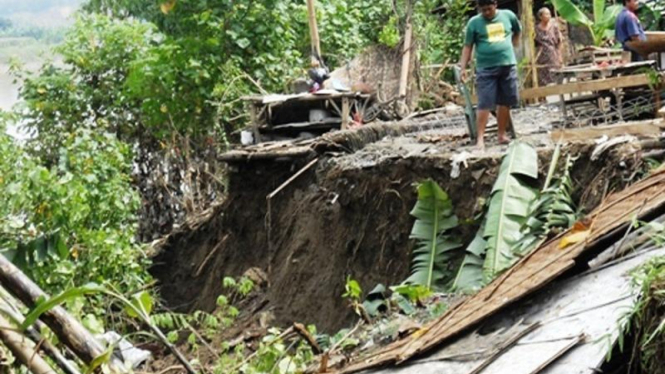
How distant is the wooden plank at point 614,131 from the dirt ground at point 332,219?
0.14 metres

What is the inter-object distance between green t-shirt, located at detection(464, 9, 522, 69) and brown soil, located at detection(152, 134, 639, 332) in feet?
3.58

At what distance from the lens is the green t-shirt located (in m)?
10.4

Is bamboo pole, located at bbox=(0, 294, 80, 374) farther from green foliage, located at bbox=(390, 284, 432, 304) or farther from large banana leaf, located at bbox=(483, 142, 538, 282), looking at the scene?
large banana leaf, located at bbox=(483, 142, 538, 282)

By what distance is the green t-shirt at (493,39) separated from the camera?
34.1ft

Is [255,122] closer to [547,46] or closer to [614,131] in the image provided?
[547,46]

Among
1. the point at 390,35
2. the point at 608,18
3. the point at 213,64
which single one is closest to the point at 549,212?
the point at 213,64

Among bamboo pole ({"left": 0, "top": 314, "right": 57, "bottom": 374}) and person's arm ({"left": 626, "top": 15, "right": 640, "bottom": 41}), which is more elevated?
person's arm ({"left": 626, "top": 15, "right": 640, "bottom": 41})

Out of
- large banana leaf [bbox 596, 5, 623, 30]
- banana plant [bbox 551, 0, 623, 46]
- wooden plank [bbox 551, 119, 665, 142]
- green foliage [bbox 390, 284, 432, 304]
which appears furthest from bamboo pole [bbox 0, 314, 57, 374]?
large banana leaf [bbox 596, 5, 623, 30]

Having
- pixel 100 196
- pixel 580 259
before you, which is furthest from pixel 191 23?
pixel 580 259

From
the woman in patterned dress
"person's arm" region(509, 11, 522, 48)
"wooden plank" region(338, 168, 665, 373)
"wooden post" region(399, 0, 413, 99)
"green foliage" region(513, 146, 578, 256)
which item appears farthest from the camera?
the woman in patterned dress

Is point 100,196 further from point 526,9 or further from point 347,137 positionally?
point 526,9

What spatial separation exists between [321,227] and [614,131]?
14.7 feet

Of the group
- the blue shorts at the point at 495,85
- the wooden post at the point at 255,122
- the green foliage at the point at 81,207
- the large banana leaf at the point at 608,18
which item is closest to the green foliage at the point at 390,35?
the large banana leaf at the point at 608,18

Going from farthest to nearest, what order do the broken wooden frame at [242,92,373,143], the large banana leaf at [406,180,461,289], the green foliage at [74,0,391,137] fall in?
the green foliage at [74,0,391,137] → the broken wooden frame at [242,92,373,143] → the large banana leaf at [406,180,461,289]
